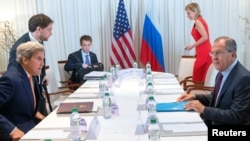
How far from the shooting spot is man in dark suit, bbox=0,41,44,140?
2.21m

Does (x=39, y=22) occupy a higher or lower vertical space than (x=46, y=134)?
higher

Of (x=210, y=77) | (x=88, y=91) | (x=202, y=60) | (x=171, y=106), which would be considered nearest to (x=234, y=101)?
(x=171, y=106)

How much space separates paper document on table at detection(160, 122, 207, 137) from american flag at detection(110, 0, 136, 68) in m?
3.46

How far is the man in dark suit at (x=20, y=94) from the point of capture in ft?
7.25

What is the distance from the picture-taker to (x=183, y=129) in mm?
1874

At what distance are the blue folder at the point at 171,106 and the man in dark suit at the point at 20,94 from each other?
0.95 metres

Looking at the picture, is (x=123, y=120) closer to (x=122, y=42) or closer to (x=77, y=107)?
(x=77, y=107)

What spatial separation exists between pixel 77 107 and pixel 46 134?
565mm

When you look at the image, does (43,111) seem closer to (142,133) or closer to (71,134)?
(71,134)

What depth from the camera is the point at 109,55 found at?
555 cm

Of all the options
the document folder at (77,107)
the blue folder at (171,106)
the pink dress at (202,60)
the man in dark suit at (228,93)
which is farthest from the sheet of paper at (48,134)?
the pink dress at (202,60)

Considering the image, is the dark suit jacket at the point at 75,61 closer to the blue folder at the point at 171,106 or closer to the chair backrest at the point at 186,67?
the chair backrest at the point at 186,67

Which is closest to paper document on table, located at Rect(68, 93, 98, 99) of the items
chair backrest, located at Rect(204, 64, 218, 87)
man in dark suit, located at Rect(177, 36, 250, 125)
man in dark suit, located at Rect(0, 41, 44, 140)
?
man in dark suit, located at Rect(0, 41, 44, 140)

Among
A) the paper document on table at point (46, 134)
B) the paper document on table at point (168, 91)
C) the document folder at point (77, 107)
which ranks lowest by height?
the paper document on table at point (46, 134)
